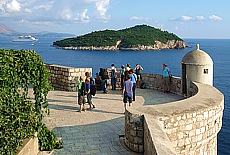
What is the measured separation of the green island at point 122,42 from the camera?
148m

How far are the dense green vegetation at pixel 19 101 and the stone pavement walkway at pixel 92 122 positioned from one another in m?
0.69

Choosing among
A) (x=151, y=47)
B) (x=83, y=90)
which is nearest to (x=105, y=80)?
(x=83, y=90)

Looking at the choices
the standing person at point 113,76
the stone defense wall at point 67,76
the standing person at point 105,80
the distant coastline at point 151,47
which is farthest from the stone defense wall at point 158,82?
the distant coastline at point 151,47

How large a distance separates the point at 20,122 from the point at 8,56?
142cm

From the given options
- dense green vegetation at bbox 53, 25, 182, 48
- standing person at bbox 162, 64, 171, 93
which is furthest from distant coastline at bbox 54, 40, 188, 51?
standing person at bbox 162, 64, 171, 93

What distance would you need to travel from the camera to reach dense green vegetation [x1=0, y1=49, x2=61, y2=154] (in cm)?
593

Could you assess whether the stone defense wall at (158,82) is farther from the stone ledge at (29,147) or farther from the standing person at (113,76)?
the stone ledge at (29,147)

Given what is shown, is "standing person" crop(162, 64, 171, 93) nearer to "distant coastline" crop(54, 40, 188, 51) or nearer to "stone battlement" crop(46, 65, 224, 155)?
"stone battlement" crop(46, 65, 224, 155)

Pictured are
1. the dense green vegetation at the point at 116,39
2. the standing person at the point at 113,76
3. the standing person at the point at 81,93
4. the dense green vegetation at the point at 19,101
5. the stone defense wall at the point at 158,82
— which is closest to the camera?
the dense green vegetation at the point at 19,101

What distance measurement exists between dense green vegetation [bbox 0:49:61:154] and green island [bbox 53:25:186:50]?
137353 millimetres

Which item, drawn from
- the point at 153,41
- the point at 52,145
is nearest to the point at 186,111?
the point at 52,145

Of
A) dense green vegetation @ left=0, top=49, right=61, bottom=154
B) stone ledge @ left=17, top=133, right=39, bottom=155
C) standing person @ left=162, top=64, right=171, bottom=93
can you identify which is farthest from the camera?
standing person @ left=162, top=64, right=171, bottom=93

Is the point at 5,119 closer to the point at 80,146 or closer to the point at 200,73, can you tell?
the point at 80,146

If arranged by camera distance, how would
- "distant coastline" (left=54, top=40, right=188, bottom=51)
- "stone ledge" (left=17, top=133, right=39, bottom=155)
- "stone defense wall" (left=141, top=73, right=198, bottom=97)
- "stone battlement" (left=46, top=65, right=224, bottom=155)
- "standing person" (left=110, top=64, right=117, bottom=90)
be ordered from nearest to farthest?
"stone ledge" (left=17, top=133, right=39, bottom=155) < "stone battlement" (left=46, top=65, right=224, bottom=155) < "stone defense wall" (left=141, top=73, right=198, bottom=97) < "standing person" (left=110, top=64, right=117, bottom=90) < "distant coastline" (left=54, top=40, right=188, bottom=51)
